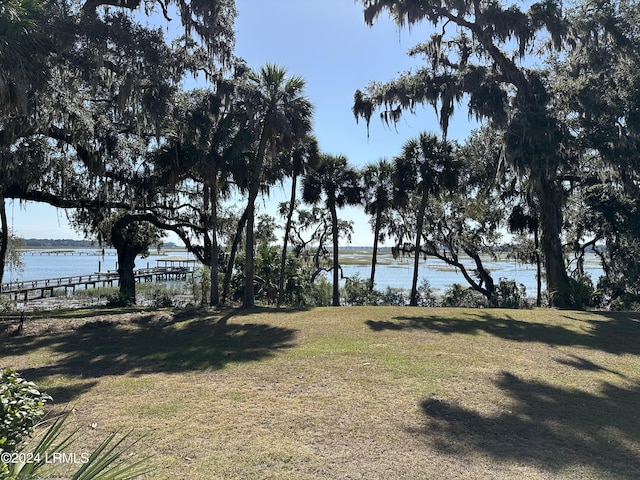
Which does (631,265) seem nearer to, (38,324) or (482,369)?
(482,369)

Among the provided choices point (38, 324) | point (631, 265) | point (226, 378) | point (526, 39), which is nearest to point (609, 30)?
point (526, 39)

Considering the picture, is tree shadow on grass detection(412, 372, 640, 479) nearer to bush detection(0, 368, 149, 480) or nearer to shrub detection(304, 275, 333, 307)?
bush detection(0, 368, 149, 480)

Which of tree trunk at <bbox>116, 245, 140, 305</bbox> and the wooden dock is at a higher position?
tree trunk at <bbox>116, 245, 140, 305</bbox>

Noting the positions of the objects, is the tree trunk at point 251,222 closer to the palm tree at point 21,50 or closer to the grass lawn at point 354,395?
the grass lawn at point 354,395

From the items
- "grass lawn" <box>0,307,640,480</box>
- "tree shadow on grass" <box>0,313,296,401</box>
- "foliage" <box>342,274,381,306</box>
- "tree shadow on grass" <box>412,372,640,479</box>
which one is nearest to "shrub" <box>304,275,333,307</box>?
"foliage" <box>342,274,381,306</box>

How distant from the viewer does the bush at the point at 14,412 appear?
244 centimetres

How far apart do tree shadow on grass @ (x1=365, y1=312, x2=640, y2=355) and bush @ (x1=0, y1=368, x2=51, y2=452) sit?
25.4ft

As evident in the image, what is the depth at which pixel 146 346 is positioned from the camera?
847 cm

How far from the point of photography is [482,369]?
6.43 m

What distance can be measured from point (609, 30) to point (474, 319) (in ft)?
31.9

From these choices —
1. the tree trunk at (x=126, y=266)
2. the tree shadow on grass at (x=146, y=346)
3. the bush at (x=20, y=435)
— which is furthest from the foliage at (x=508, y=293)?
the tree trunk at (x=126, y=266)

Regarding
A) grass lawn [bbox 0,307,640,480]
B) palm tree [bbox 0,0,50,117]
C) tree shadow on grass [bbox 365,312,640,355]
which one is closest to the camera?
grass lawn [bbox 0,307,640,480]

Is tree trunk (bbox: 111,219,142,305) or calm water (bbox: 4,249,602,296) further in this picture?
calm water (bbox: 4,249,602,296)

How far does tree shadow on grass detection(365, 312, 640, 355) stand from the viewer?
841 cm
